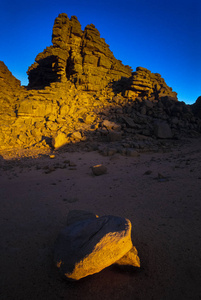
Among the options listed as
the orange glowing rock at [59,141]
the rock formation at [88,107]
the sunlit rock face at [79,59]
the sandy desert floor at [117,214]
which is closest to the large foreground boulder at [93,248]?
the sandy desert floor at [117,214]

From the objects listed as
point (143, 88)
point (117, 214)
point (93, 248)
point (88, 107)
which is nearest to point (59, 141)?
point (88, 107)

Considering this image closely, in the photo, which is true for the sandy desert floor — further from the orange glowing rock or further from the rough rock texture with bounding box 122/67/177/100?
the rough rock texture with bounding box 122/67/177/100

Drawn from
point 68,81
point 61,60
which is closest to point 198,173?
point 68,81

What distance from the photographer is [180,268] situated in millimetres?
1462

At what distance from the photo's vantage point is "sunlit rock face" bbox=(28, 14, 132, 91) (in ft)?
59.1

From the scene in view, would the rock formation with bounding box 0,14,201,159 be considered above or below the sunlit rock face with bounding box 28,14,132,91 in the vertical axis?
below

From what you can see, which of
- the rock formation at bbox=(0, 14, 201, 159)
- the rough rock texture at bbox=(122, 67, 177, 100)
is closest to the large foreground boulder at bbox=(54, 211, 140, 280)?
the rock formation at bbox=(0, 14, 201, 159)

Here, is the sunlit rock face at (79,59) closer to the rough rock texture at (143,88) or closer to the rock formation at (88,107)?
the rock formation at (88,107)

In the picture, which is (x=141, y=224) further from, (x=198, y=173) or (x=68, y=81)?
(x=68, y=81)

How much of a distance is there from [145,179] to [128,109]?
10.2 metres

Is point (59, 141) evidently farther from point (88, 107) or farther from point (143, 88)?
point (143, 88)

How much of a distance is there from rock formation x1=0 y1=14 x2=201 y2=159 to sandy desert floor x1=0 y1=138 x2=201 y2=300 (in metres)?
4.23

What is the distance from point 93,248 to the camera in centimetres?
138

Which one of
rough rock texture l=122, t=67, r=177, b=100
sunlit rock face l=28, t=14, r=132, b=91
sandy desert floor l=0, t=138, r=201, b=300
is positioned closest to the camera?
sandy desert floor l=0, t=138, r=201, b=300
